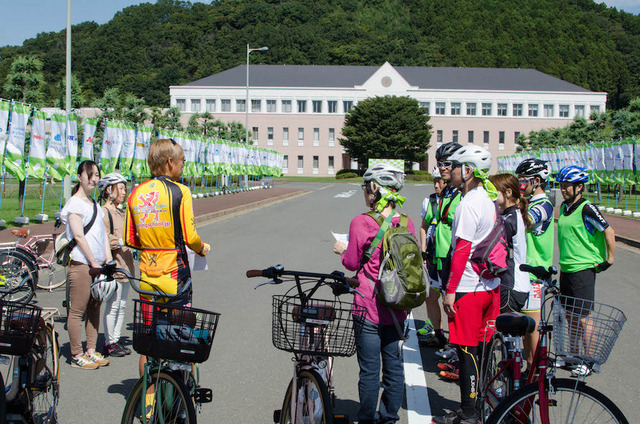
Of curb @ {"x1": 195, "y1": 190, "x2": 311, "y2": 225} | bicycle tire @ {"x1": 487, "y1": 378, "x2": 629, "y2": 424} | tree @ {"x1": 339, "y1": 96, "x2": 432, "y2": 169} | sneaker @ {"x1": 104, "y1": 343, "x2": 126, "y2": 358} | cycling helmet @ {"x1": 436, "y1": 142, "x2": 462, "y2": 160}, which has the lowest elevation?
sneaker @ {"x1": 104, "y1": 343, "x2": 126, "y2": 358}

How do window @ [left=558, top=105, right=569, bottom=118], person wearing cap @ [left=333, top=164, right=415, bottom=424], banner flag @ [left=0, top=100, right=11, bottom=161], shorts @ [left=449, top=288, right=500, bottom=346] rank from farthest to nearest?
window @ [left=558, top=105, right=569, bottom=118] < banner flag @ [left=0, top=100, right=11, bottom=161] < shorts @ [left=449, top=288, right=500, bottom=346] < person wearing cap @ [left=333, top=164, right=415, bottom=424]

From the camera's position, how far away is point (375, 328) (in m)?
3.83

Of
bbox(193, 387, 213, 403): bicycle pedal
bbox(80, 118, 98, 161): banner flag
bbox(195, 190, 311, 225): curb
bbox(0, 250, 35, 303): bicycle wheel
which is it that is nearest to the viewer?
bbox(193, 387, 213, 403): bicycle pedal

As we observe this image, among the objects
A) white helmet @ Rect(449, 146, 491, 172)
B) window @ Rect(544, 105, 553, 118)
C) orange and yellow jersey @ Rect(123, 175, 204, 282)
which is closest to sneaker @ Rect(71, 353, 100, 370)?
orange and yellow jersey @ Rect(123, 175, 204, 282)

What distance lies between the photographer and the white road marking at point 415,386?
4.58 m

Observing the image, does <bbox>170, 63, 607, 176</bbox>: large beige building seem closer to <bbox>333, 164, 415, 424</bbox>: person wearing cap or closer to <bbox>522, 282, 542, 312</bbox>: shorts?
<bbox>522, 282, 542, 312</bbox>: shorts

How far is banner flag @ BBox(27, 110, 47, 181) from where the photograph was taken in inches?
652

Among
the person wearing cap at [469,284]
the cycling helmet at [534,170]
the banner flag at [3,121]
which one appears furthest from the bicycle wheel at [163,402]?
the banner flag at [3,121]

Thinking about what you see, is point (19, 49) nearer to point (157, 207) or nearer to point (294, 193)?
point (294, 193)

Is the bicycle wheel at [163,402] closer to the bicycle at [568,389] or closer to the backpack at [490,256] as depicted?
the bicycle at [568,389]

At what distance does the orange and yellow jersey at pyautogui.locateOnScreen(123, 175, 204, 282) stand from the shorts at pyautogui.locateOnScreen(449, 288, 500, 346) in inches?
70.6

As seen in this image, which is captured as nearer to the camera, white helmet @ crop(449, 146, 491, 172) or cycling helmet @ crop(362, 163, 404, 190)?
cycling helmet @ crop(362, 163, 404, 190)

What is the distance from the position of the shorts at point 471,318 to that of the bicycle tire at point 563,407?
1.11 meters

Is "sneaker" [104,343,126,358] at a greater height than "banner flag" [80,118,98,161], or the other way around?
"banner flag" [80,118,98,161]
